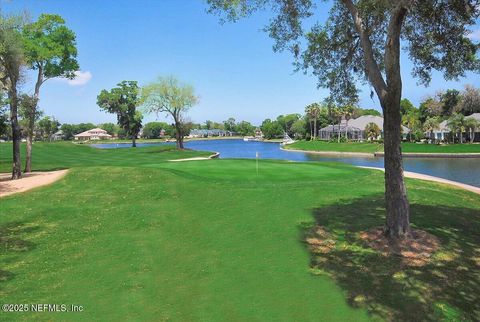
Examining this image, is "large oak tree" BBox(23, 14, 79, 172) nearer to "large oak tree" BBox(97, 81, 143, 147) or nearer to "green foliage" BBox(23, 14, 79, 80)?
"green foliage" BBox(23, 14, 79, 80)

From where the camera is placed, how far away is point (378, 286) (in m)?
7.98

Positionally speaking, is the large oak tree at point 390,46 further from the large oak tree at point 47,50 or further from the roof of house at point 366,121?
the roof of house at point 366,121

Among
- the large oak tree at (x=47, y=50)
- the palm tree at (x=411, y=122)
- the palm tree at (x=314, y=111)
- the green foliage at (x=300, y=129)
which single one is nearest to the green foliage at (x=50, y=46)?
the large oak tree at (x=47, y=50)

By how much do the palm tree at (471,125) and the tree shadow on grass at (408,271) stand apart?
71.0 m

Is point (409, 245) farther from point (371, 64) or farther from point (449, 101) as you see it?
point (449, 101)

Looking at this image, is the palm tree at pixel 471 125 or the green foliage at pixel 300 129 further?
the green foliage at pixel 300 129

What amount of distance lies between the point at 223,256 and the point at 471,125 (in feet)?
257

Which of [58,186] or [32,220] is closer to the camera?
[32,220]

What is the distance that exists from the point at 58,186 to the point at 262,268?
11.9 metres

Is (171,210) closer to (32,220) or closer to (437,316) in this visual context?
(32,220)

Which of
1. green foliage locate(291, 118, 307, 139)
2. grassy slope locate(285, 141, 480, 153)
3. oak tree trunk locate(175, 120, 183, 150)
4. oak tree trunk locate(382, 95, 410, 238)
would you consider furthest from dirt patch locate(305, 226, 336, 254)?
green foliage locate(291, 118, 307, 139)

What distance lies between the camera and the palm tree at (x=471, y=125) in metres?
73.7

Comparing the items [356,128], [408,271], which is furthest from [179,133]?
[356,128]

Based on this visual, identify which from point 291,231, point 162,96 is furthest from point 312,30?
point 162,96
